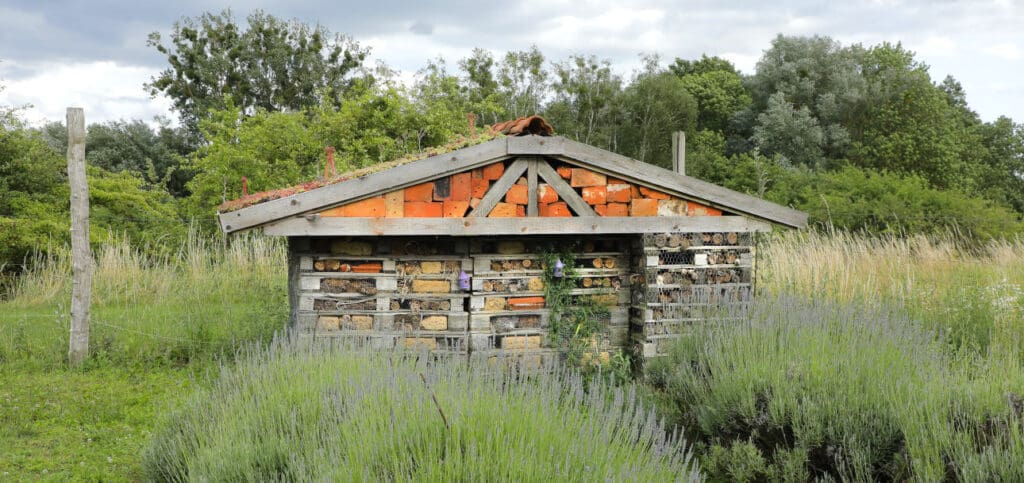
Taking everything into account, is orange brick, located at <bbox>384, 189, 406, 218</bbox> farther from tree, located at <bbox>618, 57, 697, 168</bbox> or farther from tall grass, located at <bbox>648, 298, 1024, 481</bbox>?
tree, located at <bbox>618, 57, 697, 168</bbox>

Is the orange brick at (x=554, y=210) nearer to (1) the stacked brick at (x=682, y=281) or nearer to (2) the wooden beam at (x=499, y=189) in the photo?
(2) the wooden beam at (x=499, y=189)

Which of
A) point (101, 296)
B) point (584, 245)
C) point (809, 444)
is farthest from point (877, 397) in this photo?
point (101, 296)

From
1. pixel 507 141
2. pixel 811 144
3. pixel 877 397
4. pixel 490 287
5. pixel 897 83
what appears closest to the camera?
pixel 877 397

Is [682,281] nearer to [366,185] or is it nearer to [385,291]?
[385,291]

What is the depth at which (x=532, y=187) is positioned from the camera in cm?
694

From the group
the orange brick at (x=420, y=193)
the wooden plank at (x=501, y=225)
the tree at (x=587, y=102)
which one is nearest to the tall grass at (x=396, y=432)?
the wooden plank at (x=501, y=225)

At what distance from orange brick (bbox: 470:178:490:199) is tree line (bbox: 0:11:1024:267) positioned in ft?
33.8

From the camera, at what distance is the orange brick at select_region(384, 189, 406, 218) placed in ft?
21.8

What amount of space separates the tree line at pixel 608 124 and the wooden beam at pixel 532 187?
Result: 10.4 metres

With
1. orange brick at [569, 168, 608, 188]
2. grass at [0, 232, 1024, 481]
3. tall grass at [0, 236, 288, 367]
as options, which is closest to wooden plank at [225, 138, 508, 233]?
orange brick at [569, 168, 608, 188]

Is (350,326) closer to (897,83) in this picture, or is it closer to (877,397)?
(877,397)

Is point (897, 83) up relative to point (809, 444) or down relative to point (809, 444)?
up

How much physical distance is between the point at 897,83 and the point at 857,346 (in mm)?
31972

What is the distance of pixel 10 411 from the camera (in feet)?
22.6
